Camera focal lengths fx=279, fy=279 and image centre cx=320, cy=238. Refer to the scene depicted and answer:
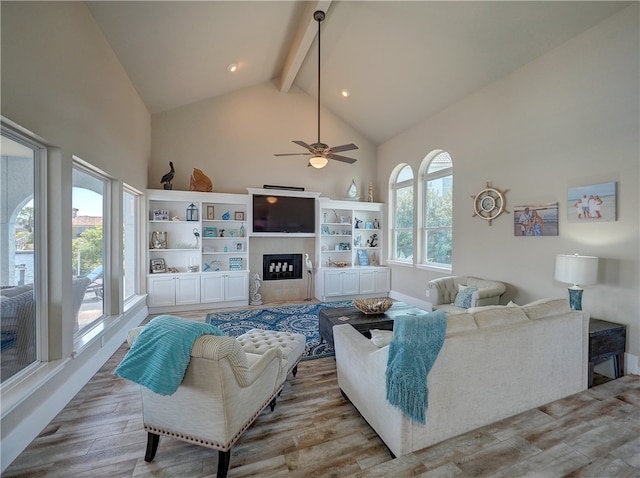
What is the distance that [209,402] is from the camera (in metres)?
1.63

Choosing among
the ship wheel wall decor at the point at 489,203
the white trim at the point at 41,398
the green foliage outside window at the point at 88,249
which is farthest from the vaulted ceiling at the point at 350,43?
the white trim at the point at 41,398

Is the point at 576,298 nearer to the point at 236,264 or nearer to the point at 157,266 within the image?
the point at 236,264

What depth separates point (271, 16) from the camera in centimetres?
395

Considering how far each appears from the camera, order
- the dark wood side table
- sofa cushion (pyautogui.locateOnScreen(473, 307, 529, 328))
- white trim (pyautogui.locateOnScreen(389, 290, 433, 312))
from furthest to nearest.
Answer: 1. white trim (pyautogui.locateOnScreen(389, 290, 433, 312))
2. the dark wood side table
3. sofa cushion (pyautogui.locateOnScreen(473, 307, 529, 328))

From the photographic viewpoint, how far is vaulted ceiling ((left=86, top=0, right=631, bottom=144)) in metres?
3.18

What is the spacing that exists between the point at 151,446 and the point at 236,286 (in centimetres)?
385

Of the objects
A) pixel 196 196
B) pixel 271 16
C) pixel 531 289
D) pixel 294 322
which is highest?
pixel 271 16

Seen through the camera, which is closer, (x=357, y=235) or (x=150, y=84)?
(x=150, y=84)

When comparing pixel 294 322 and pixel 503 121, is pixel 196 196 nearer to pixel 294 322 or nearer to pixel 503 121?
pixel 294 322

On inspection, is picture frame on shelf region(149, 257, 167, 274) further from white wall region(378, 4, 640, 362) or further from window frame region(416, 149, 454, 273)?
white wall region(378, 4, 640, 362)

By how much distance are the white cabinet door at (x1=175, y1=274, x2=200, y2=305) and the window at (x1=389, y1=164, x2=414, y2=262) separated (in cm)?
438

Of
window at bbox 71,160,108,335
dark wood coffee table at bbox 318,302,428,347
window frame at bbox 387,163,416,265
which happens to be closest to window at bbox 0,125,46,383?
window at bbox 71,160,108,335

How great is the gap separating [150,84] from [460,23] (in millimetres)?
4566

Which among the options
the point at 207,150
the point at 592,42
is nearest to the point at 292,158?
the point at 207,150
